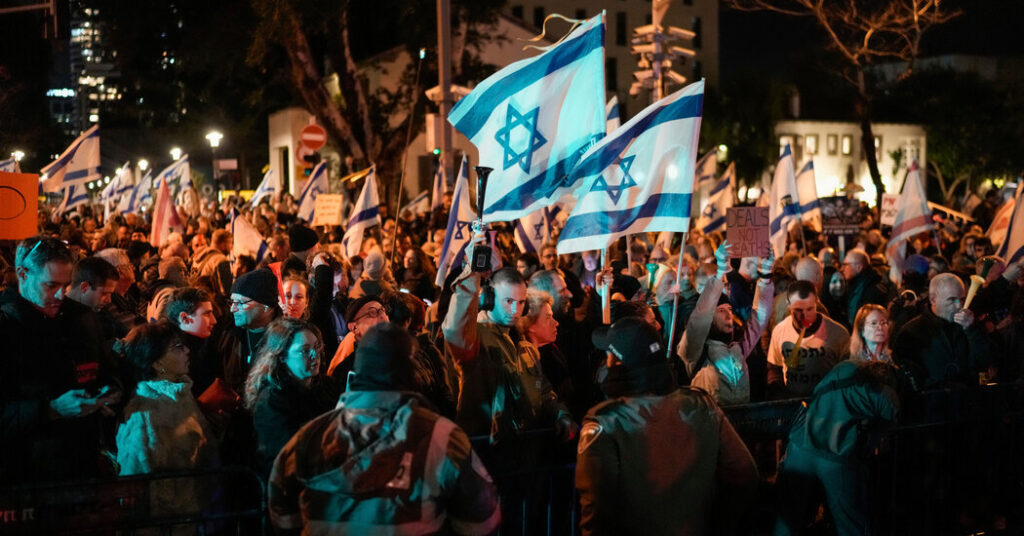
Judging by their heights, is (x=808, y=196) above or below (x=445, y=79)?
below

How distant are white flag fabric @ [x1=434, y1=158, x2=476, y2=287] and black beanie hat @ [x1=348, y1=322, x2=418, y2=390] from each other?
5.56m

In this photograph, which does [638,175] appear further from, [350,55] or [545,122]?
[350,55]

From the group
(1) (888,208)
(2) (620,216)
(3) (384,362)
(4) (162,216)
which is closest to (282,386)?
(3) (384,362)

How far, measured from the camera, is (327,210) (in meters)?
16.9

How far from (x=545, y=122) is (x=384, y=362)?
3677 millimetres

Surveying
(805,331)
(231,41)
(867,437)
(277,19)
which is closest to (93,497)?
(867,437)

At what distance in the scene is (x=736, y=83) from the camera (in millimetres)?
71938

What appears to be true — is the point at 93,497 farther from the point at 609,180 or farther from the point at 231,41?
the point at 231,41

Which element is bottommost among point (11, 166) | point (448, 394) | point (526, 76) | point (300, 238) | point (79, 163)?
point (448, 394)

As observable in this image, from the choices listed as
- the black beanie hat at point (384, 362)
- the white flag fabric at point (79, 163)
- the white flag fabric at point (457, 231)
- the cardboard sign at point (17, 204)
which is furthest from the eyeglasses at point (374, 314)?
the white flag fabric at point (79, 163)

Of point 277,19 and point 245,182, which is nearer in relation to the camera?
point 277,19

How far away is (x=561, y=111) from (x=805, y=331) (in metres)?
2.33

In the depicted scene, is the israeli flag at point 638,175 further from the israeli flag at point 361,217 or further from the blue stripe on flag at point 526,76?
the israeli flag at point 361,217

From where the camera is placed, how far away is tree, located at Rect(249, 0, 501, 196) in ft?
90.2
